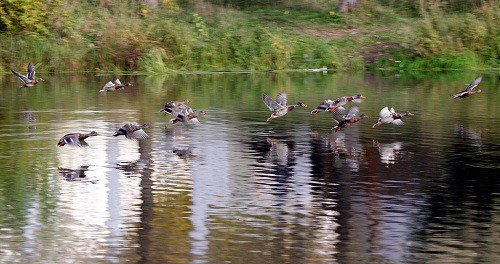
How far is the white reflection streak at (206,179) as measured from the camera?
10664 mm

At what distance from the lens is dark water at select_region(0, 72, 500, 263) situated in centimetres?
1010

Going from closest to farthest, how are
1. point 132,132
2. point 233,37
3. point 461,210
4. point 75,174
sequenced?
1. point 461,210
2. point 75,174
3. point 132,132
4. point 233,37

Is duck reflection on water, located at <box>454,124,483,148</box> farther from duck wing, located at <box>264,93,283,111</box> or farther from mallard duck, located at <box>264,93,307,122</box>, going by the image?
duck wing, located at <box>264,93,283,111</box>

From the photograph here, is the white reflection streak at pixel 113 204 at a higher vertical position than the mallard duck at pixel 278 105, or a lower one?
lower

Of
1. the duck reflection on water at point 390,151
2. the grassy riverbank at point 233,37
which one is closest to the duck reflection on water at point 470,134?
the duck reflection on water at point 390,151

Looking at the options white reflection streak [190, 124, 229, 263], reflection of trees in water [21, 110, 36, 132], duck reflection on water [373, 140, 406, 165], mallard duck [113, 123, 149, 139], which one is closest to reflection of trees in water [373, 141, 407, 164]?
duck reflection on water [373, 140, 406, 165]

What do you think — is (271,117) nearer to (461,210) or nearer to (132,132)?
(132,132)

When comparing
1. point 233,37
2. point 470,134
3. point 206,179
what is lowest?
point 206,179

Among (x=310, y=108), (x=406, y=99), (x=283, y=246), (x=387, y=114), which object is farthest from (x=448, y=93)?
(x=283, y=246)

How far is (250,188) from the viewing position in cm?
1335

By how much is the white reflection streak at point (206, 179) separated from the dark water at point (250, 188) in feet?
0.08

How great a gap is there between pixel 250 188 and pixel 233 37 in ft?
89.7

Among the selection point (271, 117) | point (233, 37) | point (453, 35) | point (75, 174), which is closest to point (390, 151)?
point (271, 117)

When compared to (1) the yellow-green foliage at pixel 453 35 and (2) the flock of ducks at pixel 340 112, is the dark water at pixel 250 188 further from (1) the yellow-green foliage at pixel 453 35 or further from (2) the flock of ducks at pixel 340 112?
(1) the yellow-green foliage at pixel 453 35
